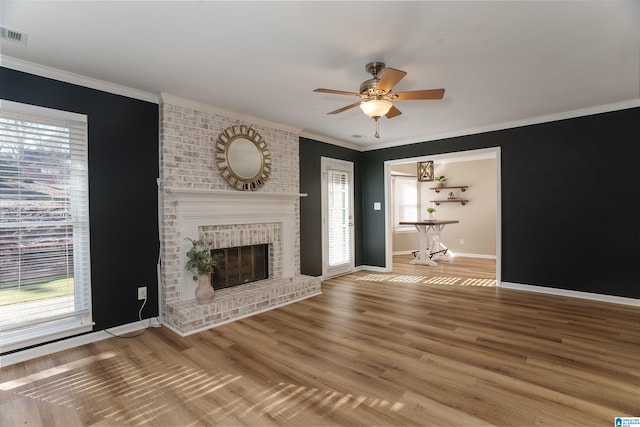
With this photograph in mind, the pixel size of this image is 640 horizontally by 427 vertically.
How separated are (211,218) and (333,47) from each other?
7.58 feet

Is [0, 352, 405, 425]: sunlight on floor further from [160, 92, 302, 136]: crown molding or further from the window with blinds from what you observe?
[160, 92, 302, 136]: crown molding

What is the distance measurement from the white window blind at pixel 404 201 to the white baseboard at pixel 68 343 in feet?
20.9

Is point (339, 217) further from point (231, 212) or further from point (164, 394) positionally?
point (164, 394)

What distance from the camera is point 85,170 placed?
2.94 metres

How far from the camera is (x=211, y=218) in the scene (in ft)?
12.3

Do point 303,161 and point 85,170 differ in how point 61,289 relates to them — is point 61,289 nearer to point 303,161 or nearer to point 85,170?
point 85,170

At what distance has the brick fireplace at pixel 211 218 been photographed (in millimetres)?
3402

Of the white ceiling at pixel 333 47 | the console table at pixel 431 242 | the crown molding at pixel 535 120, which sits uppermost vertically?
the white ceiling at pixel 333 47

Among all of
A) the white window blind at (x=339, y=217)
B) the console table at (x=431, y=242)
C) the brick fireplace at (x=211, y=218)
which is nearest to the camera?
the brick fireplace at (x=211, y=218)

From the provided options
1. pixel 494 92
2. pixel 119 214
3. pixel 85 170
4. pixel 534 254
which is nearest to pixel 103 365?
pixel 119 214

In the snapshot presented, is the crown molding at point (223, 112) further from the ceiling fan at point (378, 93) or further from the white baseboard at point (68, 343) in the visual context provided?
the white baseboard at point (68, 343)

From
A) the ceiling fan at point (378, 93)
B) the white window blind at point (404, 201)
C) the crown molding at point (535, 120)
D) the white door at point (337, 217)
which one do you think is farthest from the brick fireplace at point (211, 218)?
the white window blind at point (404, 201)

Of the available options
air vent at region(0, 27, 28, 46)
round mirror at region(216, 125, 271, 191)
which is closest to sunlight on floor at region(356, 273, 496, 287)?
round mirror at region(216, 125, 271, 191)

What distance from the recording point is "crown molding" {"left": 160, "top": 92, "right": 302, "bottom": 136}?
344cm
